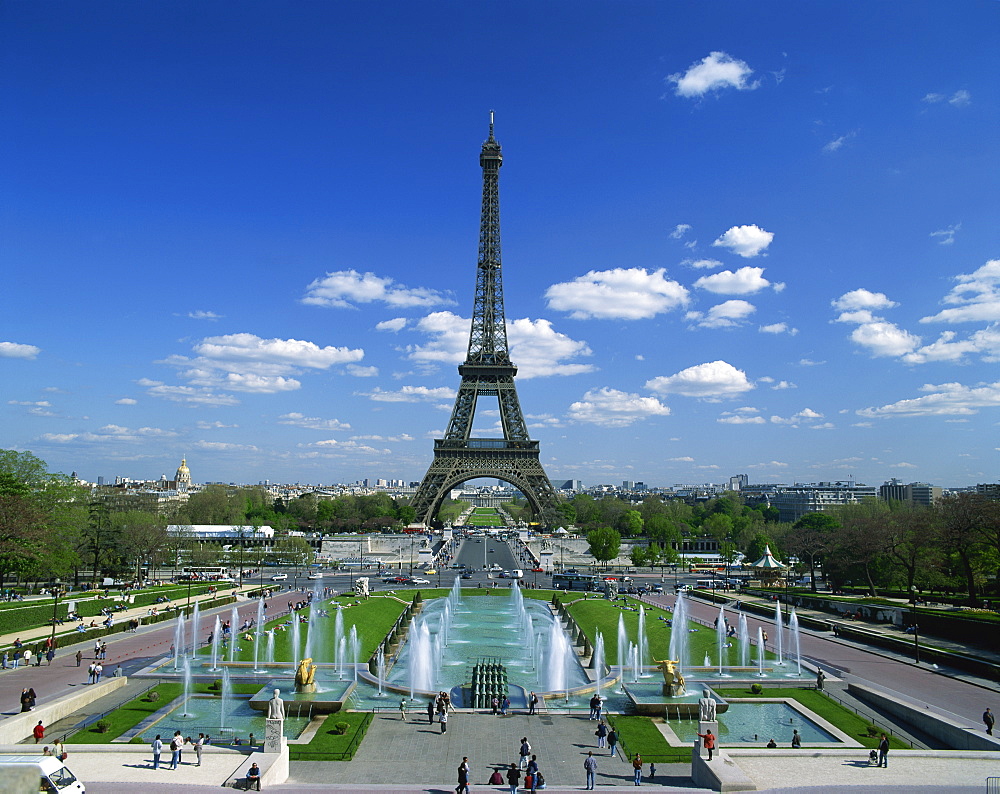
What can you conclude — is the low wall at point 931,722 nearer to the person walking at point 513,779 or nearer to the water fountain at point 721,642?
the water fountain at point 721,642

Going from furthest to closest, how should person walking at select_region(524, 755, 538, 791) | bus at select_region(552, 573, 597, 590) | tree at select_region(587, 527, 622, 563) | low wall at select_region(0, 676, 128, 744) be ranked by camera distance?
tree at select_region(587, 527, 622, 563), bus at select_region(552, 573, 597, 590), low wall at select_region(0, 676, 128, 744), person walking at select_region(524, 755, 538, 791)

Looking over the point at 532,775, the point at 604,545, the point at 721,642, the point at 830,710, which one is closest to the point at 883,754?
the point at 830,710

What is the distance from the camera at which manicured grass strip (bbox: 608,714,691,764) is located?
859 inches

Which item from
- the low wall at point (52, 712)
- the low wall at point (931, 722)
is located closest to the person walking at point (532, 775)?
the low wall at point (931, 722)

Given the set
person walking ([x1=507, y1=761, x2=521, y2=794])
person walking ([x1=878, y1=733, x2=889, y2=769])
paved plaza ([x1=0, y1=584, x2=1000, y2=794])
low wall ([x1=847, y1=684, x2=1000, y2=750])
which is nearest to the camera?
person walking ([x1=507, y1=761, x2=521, y2=794])

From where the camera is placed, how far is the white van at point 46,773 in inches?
636

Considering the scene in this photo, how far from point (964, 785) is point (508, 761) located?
38.7ft

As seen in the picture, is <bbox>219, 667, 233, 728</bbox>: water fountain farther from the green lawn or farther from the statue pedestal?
the statue pedestal

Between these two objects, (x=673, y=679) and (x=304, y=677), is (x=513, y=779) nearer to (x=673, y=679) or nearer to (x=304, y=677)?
(x=673, y=679)

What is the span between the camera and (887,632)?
1756 inches

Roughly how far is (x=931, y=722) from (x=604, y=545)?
6552cm

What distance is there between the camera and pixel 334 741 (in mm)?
23125

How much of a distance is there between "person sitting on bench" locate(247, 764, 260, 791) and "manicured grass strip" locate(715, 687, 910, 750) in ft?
56.2

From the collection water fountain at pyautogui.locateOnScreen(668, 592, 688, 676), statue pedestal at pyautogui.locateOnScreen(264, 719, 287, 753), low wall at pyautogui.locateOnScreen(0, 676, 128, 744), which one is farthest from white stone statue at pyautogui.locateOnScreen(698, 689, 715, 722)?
low wall at pyautogui.locateOnScreen(0, 676, 128, 744)
